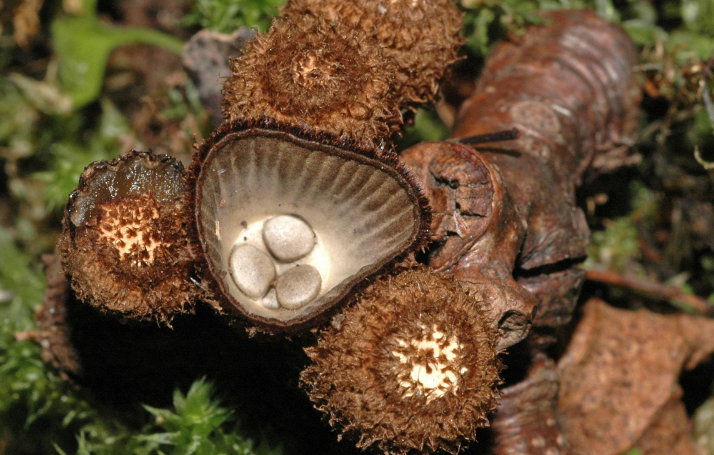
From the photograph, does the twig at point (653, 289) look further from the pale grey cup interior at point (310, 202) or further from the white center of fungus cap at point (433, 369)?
the white center of fungus cap at point (433, 369)

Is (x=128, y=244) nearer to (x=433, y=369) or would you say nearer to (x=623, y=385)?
(x=433, y=369)

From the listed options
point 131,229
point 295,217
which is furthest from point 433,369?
point 131,229

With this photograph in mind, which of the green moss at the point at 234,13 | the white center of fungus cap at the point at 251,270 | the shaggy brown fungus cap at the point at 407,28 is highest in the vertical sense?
the green moss at the point at 234,13

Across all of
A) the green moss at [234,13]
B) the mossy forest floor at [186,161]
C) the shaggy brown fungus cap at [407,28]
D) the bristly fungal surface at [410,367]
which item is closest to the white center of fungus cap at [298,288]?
the mossy forest floor at [186,161]

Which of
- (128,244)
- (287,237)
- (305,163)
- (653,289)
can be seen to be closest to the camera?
(128,244)

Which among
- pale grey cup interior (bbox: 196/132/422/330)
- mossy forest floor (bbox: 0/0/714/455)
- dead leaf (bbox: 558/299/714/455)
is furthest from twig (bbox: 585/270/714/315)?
pale grey cup interior (bbox: 196/132/422/330)

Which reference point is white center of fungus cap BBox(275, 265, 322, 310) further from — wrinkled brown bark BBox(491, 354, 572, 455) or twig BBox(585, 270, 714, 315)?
twig BBox(585, 270, 714, 315)
